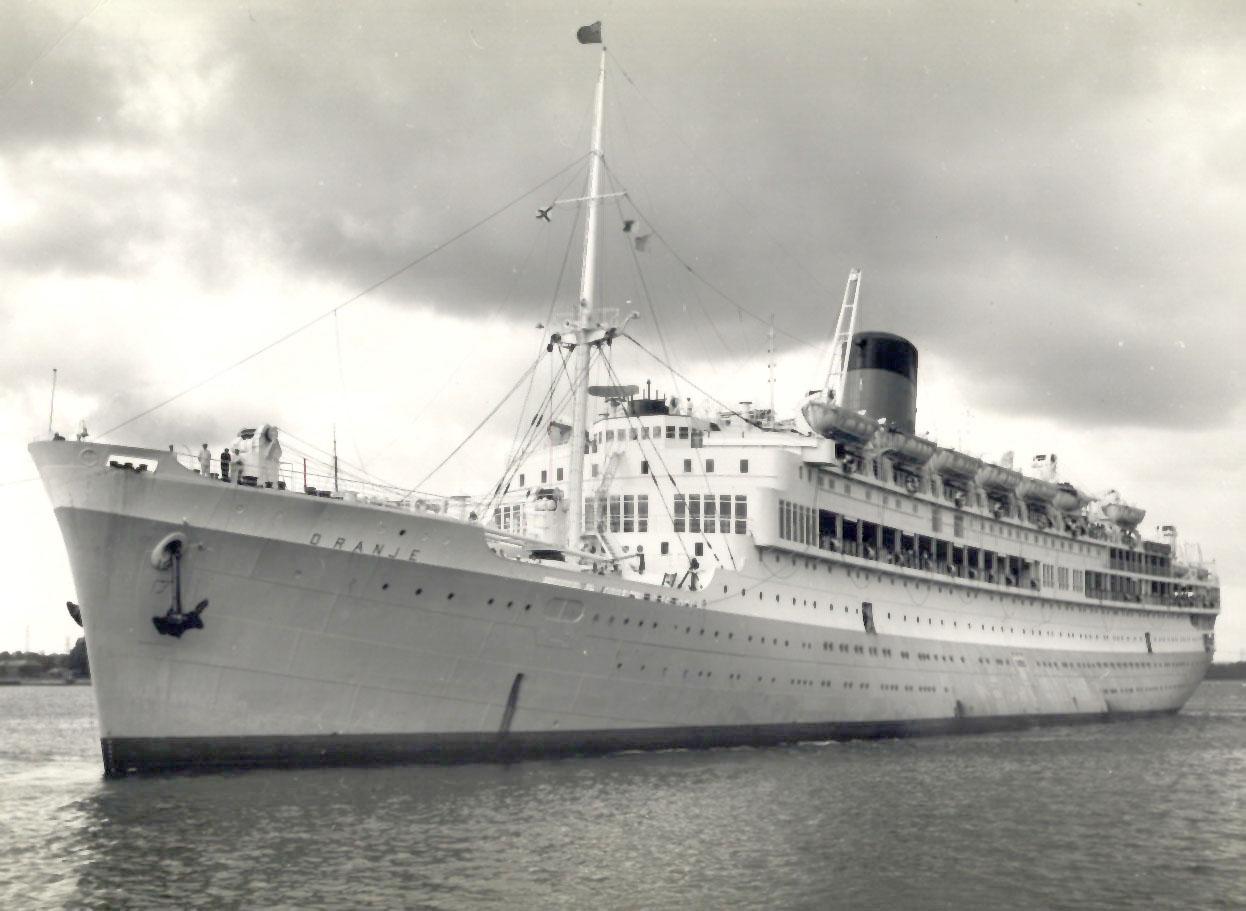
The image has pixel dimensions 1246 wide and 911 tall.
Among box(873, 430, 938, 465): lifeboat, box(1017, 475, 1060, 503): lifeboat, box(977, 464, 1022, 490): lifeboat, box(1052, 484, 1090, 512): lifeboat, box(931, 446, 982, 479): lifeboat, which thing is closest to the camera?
box(873, 430, 938, 465): lifeboat

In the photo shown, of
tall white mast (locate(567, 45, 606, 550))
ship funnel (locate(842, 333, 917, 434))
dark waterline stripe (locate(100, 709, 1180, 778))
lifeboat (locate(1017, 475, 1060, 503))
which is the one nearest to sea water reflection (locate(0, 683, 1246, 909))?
dark waterline stripe (locate(100, 709, 1180, 778))

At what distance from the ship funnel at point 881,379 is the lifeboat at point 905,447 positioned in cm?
163

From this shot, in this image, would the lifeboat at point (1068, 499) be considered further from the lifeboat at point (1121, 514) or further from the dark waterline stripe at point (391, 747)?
the dark waterline stripe at point (391, 747)

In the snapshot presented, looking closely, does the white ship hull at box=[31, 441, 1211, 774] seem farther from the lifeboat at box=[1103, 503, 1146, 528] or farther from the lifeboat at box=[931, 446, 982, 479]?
the lifeboat at box=[1103, 503, 1146, 528]

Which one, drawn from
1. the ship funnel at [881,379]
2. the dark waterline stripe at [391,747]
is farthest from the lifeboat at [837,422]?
the dark waterline stripe at [391,747]

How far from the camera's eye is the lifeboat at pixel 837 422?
3412 centimetres

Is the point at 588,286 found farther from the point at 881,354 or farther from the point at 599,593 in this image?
the point at 881,354

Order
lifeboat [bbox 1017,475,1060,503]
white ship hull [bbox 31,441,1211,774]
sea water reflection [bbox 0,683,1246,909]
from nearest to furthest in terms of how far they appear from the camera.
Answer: sea water reflection [bbox 0,683,1246,909]
white ship hull [bbox 31,441,1211,774]
lifeboat [bbox 1017,475,1060,503]

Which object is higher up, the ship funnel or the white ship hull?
the ship funnel

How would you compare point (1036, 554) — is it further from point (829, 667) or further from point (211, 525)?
point (211, 525)

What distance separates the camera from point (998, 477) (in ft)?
147

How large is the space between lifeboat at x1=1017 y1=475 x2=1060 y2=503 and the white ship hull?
68.2ft

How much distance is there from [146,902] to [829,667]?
21855 mm

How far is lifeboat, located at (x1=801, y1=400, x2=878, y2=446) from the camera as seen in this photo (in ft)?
112
